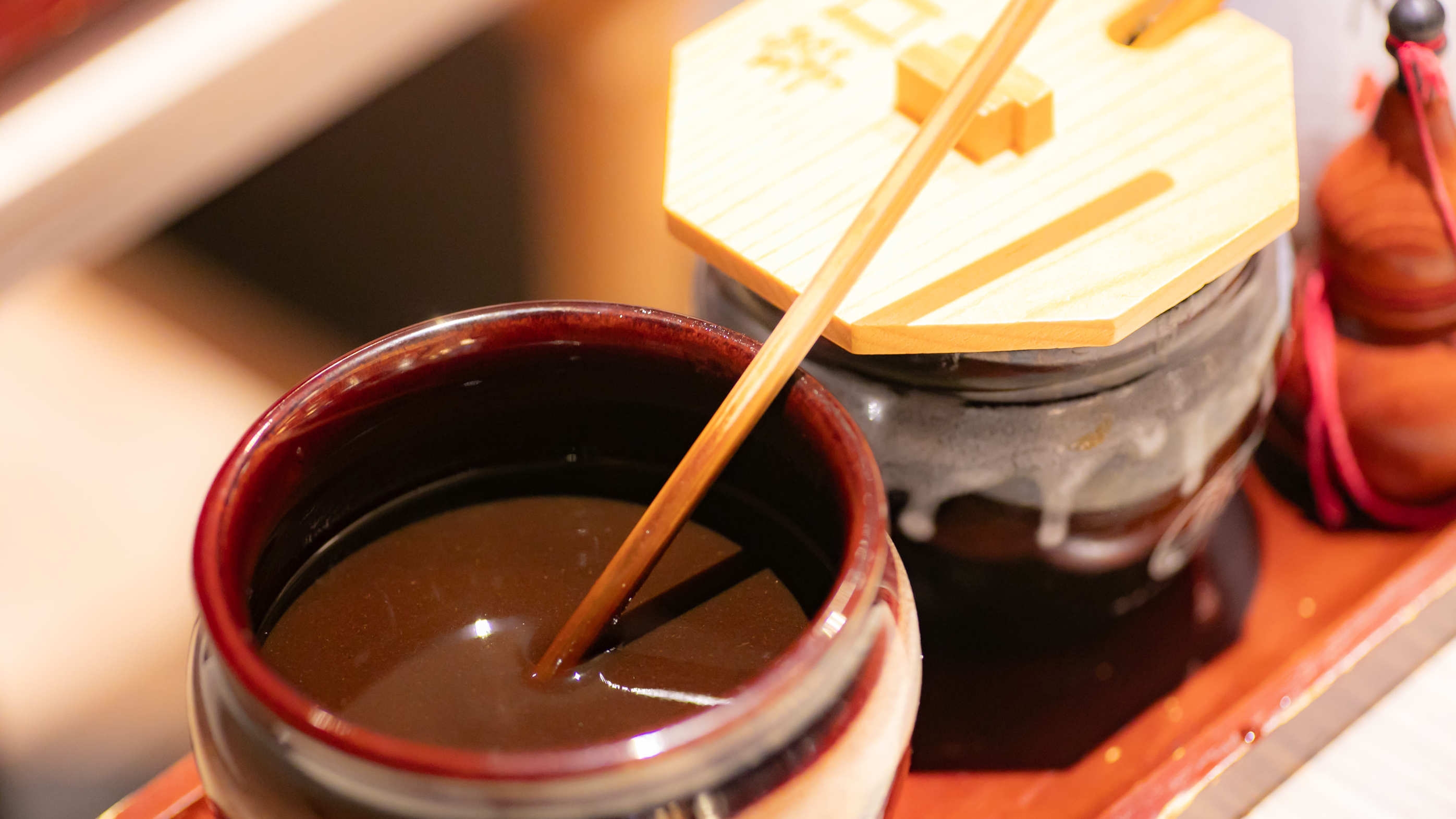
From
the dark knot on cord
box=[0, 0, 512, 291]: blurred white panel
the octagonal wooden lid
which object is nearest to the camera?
the octagonal wooden lid

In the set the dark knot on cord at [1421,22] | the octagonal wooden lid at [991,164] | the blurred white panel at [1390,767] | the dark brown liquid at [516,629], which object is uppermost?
the octagonal wooden lid at [991,164]

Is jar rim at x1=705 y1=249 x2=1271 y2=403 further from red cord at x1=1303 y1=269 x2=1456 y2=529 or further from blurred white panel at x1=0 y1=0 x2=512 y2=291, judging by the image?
blurred white panel at x1=0 y1=0 x2=512 y2=291

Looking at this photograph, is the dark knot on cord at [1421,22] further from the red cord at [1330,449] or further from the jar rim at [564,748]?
the jar rim at [564,748]

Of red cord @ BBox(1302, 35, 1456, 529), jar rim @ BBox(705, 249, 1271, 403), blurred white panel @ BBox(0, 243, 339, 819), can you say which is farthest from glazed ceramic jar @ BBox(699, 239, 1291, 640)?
blurred white panel @ BBox(0, 243, 339, 819)

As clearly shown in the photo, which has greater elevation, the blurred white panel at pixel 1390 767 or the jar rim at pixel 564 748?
the jar rim at pixel 564 748

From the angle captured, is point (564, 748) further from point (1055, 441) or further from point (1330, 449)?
point (1330, 449)

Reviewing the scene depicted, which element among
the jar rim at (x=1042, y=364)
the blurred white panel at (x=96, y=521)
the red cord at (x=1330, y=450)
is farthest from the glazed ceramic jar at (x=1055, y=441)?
the blurred white panel at (x=96, y=521)

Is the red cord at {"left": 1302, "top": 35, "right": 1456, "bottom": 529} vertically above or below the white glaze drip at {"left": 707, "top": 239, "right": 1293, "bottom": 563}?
below

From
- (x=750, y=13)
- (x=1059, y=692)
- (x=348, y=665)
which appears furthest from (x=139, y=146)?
(x=1059, y=692)

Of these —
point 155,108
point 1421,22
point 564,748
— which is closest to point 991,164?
point 1421,22
